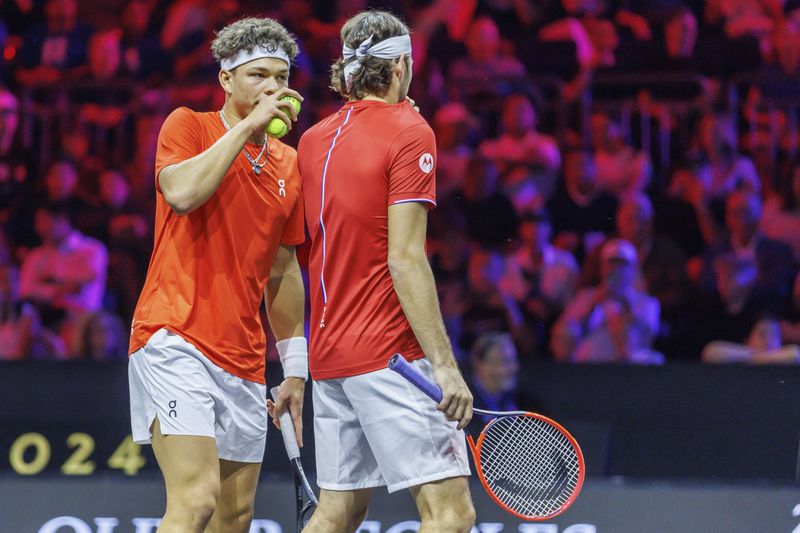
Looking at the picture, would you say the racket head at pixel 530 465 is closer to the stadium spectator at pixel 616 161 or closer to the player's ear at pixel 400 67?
the player's ear at pixel 400 67

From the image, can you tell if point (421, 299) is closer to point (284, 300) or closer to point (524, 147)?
point (284, 300)

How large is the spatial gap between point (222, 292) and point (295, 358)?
408 mm

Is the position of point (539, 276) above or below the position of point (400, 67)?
below

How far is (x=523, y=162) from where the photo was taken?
7961mm

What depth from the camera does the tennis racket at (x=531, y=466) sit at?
374 cm

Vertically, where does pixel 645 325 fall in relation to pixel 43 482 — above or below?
above

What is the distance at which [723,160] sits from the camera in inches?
307

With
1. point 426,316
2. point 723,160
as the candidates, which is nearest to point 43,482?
point 426,316

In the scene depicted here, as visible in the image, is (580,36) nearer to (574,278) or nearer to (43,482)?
(574,278)

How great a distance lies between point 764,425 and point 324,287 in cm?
323

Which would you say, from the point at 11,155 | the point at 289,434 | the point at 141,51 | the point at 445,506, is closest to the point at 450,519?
the point at 445,506

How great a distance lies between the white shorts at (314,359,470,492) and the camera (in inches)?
133

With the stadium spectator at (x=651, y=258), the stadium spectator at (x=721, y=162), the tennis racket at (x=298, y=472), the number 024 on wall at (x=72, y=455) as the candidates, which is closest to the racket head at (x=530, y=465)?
the tennis racket at (x=298, y=472)

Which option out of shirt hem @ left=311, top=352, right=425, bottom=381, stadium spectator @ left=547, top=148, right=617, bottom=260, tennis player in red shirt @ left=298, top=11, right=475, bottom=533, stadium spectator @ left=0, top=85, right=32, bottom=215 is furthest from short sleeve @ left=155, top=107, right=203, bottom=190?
stadium spectator @ left=0, top=85, right=32, bottom=215
